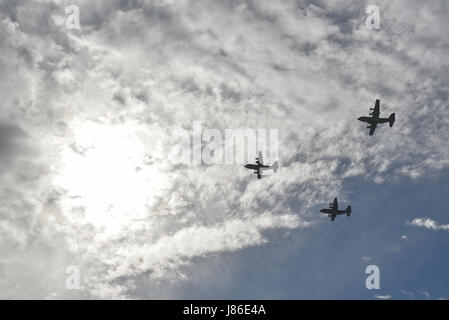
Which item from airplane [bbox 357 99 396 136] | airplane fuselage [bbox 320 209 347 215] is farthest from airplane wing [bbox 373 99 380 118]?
airplane fuselage [bbox 320 209 347 215]

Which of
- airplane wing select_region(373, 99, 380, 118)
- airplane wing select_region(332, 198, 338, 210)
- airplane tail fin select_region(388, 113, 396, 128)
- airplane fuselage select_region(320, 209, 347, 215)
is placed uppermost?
airplane wing select_region(373, 99, 380, 118)

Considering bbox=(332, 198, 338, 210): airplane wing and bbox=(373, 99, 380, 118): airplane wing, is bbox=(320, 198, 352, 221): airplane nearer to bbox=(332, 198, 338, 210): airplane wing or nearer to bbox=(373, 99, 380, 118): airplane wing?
bbox=(332, 198, 338, 210): airplane wing

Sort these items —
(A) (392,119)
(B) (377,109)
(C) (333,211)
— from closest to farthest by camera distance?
(B) (377,109) < (A) (392,119) < (C) (333,211)

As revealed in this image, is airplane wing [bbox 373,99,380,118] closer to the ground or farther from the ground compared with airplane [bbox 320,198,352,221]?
farther from the ground

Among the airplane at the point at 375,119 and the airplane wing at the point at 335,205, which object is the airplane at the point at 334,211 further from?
the airplane at the point at 375,119

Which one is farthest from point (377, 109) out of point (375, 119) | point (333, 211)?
point (333, 211)

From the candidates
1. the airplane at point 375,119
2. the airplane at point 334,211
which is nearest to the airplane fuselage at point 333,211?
the airplane at point 334,211

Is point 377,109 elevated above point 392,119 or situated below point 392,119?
above

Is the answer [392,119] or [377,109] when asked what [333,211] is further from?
[377,109]
